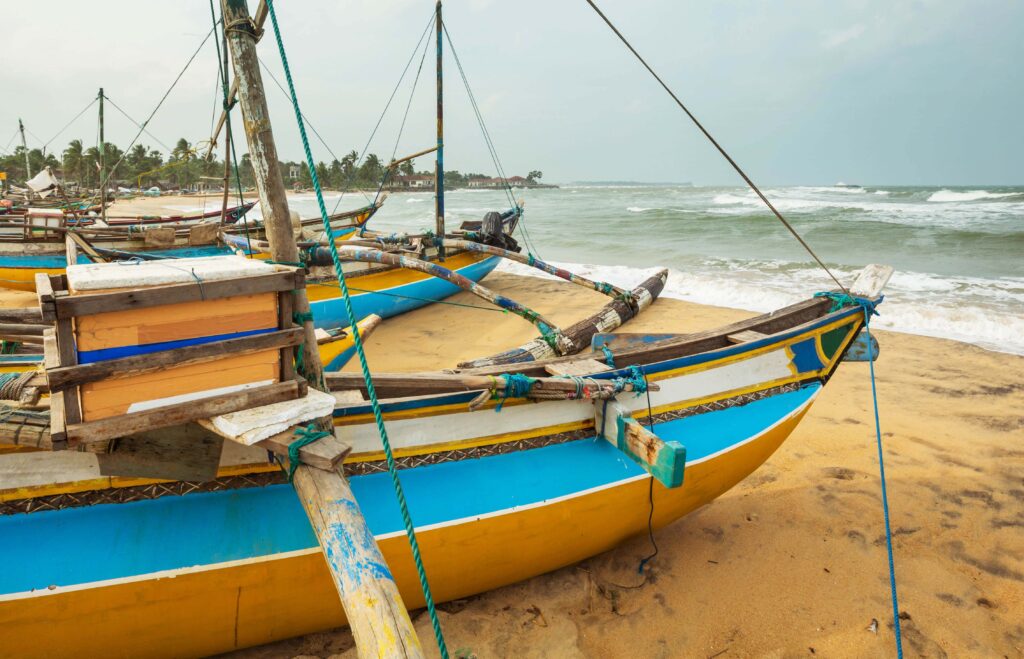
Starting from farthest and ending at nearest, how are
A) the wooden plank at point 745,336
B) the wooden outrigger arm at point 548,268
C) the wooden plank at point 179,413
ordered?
1. the wooden outrigger arm at point 548,268
2. the wooden plank at point 745,336
3. the wooden plank at point 179,413

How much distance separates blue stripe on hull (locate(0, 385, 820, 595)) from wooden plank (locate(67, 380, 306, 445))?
2.01ft

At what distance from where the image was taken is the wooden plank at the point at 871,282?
4.31 m

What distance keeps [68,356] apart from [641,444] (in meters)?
2.40

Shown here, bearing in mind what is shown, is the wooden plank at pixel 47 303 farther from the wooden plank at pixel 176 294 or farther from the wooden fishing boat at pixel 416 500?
the wooden fishing boat at pixel 416 500

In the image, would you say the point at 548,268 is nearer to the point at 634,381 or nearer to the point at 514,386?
the point at 634,381

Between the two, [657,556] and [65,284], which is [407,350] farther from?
[65,284]

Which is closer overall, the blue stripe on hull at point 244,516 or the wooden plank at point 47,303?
the wooden plank at point 47,303

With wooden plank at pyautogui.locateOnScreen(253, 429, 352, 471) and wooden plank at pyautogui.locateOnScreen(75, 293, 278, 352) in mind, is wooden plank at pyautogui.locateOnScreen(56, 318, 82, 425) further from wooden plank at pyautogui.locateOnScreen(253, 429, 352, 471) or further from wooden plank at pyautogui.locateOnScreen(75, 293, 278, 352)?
wooden plank at pyautogui.locateOnScreen(253, 429, 352, 471)

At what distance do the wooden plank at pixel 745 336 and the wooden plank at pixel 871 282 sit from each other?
3.72 ft

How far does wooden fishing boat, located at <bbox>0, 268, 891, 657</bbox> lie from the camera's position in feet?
7.47

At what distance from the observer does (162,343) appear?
75.5 inches

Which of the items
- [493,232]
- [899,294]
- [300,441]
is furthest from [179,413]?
[899,294]

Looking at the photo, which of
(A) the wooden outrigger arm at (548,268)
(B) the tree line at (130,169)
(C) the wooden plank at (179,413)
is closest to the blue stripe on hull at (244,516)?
(C) the wooden plank at (179,413)

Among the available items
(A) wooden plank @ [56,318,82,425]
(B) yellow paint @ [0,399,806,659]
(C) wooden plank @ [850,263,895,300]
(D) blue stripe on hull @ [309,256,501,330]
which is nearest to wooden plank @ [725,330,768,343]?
(B) yellow paint @ [0,399,806,659]
